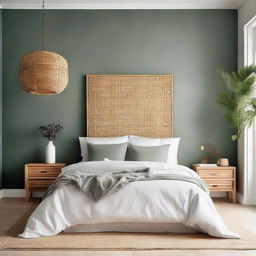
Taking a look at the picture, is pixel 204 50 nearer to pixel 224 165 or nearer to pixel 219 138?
pixel 219 138

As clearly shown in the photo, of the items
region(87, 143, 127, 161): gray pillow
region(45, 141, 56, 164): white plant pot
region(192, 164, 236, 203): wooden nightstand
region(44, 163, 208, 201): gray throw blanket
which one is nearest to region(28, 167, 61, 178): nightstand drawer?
region(45, 141, 56, 164): white plant pot

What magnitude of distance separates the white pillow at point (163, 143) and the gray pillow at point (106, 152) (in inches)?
12.2

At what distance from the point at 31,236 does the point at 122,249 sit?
38.1 inches

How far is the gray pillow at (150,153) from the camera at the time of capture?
224 inches

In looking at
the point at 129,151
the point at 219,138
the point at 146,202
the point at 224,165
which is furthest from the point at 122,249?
the point at 219,138

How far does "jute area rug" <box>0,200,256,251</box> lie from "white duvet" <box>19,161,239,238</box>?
0.13 m

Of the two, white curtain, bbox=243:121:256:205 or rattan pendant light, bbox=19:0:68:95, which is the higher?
rattan pendant light, bbox=19:0:68:95

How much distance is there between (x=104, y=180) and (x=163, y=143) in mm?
2103

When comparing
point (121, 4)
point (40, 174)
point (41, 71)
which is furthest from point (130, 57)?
point (40, 174)

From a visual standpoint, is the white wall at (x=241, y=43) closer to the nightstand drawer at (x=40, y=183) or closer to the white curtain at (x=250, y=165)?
the white curtain at (x=250, y=165)

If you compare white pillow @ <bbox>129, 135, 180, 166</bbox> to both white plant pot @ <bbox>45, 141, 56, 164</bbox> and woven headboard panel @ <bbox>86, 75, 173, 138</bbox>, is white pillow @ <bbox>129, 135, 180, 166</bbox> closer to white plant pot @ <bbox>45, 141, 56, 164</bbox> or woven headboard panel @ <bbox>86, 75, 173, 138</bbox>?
woven headboard panel @ <bbox>86, 75, 173, 138</bbox>

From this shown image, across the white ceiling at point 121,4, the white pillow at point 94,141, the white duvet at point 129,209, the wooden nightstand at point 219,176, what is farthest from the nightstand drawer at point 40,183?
the white ceiling at point 121,4

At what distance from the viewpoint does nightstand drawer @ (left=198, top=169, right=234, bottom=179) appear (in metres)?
5.99

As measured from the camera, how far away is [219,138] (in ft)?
21.3
